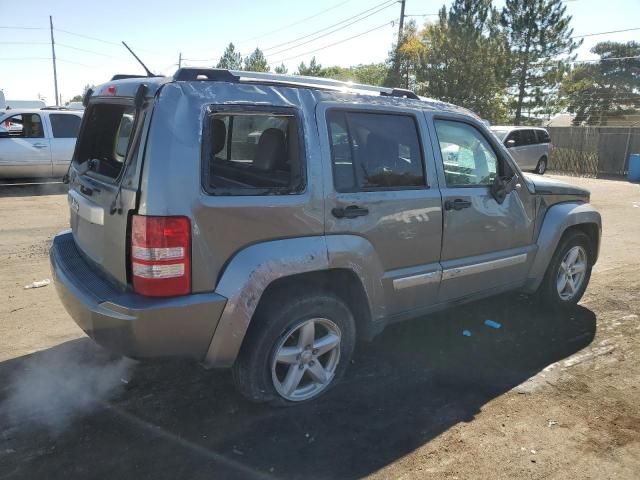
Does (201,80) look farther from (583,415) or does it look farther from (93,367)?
(583,415)

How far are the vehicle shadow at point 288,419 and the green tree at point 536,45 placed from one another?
107 ft

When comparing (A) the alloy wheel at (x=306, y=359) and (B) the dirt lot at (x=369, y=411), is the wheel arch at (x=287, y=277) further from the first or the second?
(B) the dirt lot at (x=369, y=411)

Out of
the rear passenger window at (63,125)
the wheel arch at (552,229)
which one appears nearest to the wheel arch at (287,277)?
the wheel arch at (552,229)

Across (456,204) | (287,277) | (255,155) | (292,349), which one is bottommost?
(292,349)

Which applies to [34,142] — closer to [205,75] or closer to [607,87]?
[205,75]

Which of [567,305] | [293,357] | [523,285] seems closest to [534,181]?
[523,285]

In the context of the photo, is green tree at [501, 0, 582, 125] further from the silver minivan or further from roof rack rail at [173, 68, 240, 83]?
roof rack rail at [173, 68, 240, 83]

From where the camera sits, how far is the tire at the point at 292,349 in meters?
3.00

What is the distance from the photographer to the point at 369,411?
3270 mm

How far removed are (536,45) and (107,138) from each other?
34.3 m

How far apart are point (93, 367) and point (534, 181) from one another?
382 cm

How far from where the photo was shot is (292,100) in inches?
120

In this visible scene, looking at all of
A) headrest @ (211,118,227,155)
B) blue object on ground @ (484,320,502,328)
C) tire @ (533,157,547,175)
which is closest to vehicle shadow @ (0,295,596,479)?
blue object on ground @ (484,320,502,328)

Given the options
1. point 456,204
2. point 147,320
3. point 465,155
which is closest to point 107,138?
point 147,320
